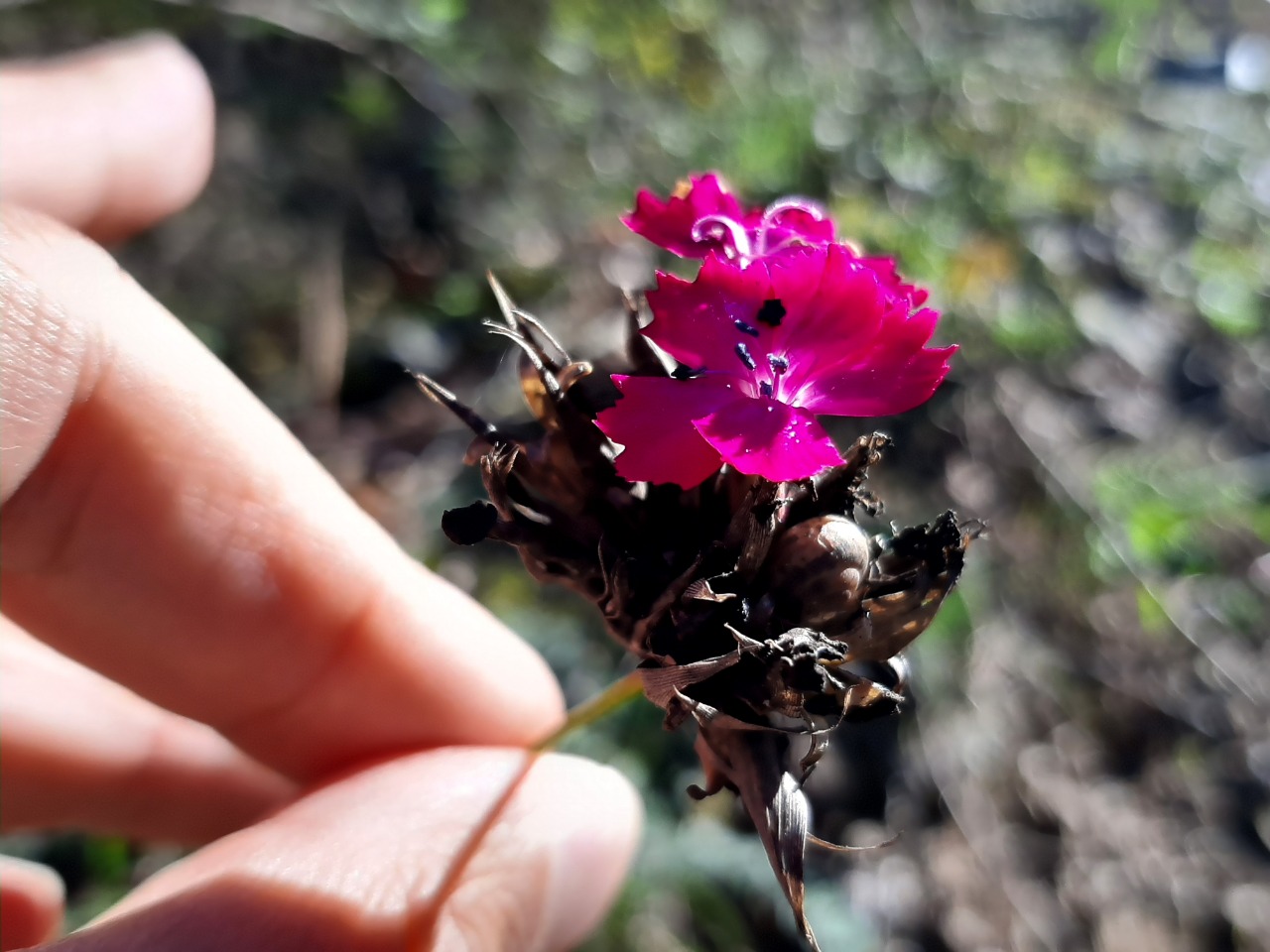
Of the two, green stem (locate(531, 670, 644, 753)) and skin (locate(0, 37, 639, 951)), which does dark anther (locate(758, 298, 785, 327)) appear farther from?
skin (locate(0, 37, 639, 951))

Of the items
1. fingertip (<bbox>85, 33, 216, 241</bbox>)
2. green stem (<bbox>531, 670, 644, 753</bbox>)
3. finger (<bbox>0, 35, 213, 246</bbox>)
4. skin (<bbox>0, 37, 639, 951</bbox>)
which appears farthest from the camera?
fingertip (<bbox>85, 33, 216, 241</bbox>)

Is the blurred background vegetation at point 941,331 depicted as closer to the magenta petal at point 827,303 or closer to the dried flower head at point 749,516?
the dried flower head at point 749,516

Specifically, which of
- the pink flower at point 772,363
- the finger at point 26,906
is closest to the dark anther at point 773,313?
Result: the pink flower at point 772,363

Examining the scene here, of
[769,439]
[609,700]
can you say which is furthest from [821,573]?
[609,700]

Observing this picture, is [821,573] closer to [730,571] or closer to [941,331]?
[730,571]

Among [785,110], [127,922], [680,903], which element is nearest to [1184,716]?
[680,903]

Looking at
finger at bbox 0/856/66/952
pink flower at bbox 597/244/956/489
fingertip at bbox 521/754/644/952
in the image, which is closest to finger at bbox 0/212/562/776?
fingertip at bbox 521/754/644/952
